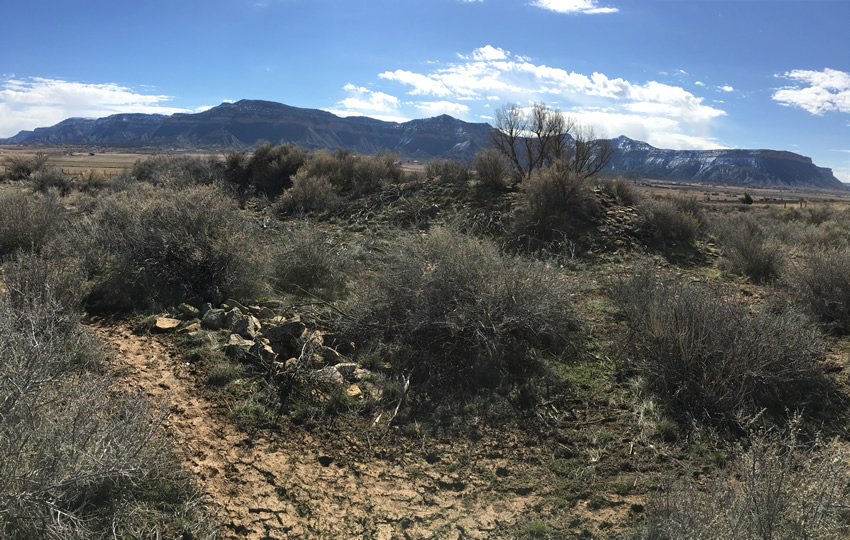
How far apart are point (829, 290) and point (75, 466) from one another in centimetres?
873

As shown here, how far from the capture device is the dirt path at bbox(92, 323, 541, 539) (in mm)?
3156

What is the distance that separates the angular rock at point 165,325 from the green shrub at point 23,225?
3162 millimetres

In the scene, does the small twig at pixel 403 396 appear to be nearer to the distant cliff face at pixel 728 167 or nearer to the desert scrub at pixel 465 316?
the desert scrub at pixel 465 316

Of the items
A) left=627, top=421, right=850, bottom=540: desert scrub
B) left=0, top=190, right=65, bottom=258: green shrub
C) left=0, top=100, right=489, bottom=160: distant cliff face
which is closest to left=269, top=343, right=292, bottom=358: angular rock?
left=627, top=421, right=850, bottom=540: desert scrub

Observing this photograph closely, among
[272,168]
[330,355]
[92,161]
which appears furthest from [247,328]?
[92,161]

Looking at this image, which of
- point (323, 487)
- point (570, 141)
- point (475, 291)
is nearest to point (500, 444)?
point (323, 487)

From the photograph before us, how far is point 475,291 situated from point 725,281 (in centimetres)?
629

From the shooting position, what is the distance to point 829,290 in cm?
666

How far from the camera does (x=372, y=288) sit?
20.7 ft

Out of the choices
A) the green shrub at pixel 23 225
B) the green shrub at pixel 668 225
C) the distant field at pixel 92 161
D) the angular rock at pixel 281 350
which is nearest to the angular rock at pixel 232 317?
the angular rock at pixel 281 350

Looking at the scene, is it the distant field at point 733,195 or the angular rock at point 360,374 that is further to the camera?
the distant field at point 733,195

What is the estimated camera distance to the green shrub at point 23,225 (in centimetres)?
750

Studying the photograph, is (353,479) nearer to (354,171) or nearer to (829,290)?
(829,290)

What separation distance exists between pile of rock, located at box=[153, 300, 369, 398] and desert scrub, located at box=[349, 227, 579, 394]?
0.65 meters
